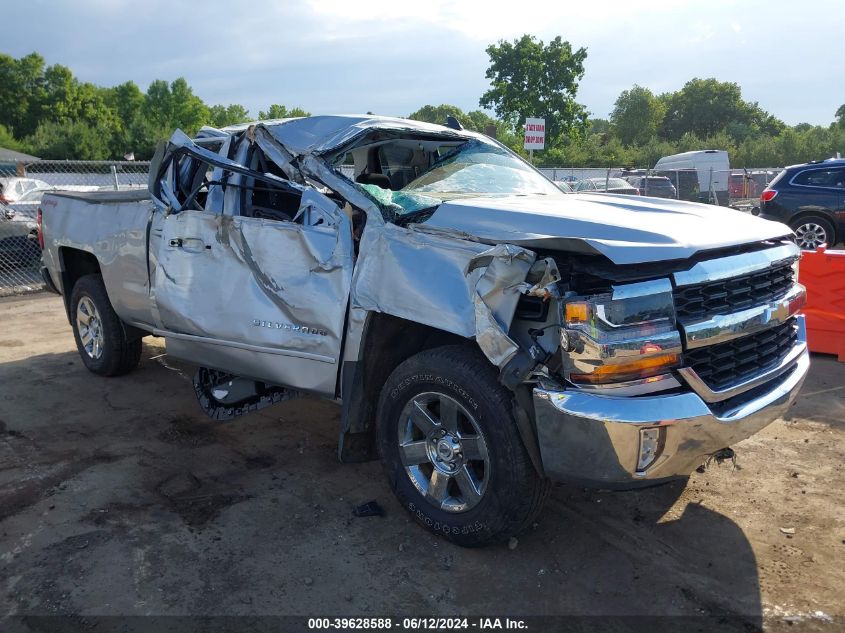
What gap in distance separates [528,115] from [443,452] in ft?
129

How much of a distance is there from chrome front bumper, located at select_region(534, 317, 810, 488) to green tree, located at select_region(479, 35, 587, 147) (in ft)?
130

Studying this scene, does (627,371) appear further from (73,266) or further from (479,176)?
(73,266)

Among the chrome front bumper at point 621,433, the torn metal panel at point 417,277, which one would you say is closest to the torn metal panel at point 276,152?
the torn metal panel at point 417,277

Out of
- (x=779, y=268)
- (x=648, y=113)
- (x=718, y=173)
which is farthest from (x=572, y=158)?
(x=779, y=268)

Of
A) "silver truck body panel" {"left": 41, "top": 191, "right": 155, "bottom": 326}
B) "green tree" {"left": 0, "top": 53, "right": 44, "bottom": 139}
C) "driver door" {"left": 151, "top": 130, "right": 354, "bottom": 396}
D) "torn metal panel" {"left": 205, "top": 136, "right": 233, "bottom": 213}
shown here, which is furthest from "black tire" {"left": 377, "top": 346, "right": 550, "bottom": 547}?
"green tree" {"left": 0, "top": 53, "right": 44, "bottom": 139}

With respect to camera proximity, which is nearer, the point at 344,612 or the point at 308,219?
the point at 344,612

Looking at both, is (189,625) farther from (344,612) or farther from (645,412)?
(645,412)

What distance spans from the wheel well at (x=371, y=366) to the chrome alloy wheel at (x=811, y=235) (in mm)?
11624

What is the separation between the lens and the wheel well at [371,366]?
338 centimetres

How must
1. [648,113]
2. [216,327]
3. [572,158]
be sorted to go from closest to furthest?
[216,327], [572,158], [648,113]

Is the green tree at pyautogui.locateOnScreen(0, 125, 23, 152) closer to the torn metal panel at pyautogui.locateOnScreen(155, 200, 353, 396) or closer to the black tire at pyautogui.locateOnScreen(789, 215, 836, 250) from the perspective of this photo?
the black tire at pyautogui.locateOnScreen(789, 215, 836, 250)

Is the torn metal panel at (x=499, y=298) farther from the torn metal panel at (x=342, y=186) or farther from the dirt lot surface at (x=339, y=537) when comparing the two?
the dirt lot surface at (x=339, y=537)

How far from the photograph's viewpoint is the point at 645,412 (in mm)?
2584

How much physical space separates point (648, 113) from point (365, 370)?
80.8 metres
